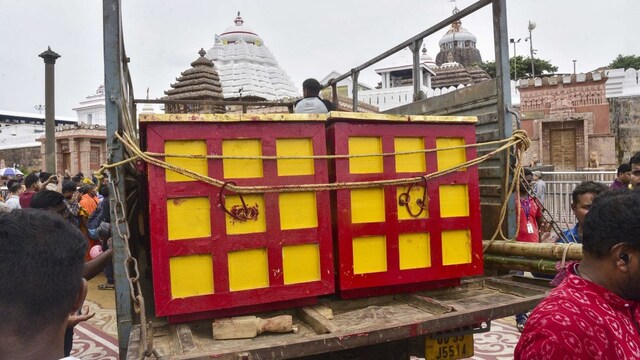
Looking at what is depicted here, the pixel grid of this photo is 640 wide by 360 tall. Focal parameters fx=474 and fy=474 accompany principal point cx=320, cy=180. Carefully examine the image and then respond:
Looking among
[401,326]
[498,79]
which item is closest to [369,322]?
[401,326]

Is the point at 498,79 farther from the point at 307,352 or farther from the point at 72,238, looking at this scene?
the point at 72,238

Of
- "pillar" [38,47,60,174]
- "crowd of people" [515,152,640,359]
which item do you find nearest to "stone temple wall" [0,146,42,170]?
"pillar" [38,47,60,174]

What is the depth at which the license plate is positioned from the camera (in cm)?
236

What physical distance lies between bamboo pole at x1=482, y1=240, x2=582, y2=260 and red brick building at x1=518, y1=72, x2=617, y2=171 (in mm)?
18162

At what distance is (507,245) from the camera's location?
278 centimetres

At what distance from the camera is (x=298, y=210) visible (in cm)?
221

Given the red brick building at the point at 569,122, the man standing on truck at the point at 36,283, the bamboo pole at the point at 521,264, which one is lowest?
the bamboo pole at the point at 521,264

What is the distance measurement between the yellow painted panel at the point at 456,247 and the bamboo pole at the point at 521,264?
12.9 inches

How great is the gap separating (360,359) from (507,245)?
3.57ft

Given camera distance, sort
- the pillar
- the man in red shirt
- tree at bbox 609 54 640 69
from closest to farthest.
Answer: the man in red shirt < the pillar < tree at bbox 609 54 640 69

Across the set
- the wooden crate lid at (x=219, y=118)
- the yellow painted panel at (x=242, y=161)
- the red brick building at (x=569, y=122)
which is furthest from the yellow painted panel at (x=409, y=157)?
the red brick building at (x=569, y=122)

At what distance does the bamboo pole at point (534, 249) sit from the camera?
230 centimetres

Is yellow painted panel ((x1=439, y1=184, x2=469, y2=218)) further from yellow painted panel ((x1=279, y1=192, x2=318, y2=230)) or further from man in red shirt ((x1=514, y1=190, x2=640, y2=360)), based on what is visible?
man in red shirt ((x1=514, y1=190, x2=640, y2=360))

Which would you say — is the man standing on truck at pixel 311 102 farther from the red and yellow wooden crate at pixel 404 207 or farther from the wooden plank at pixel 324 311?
the wooden plank at pixel 324 311
